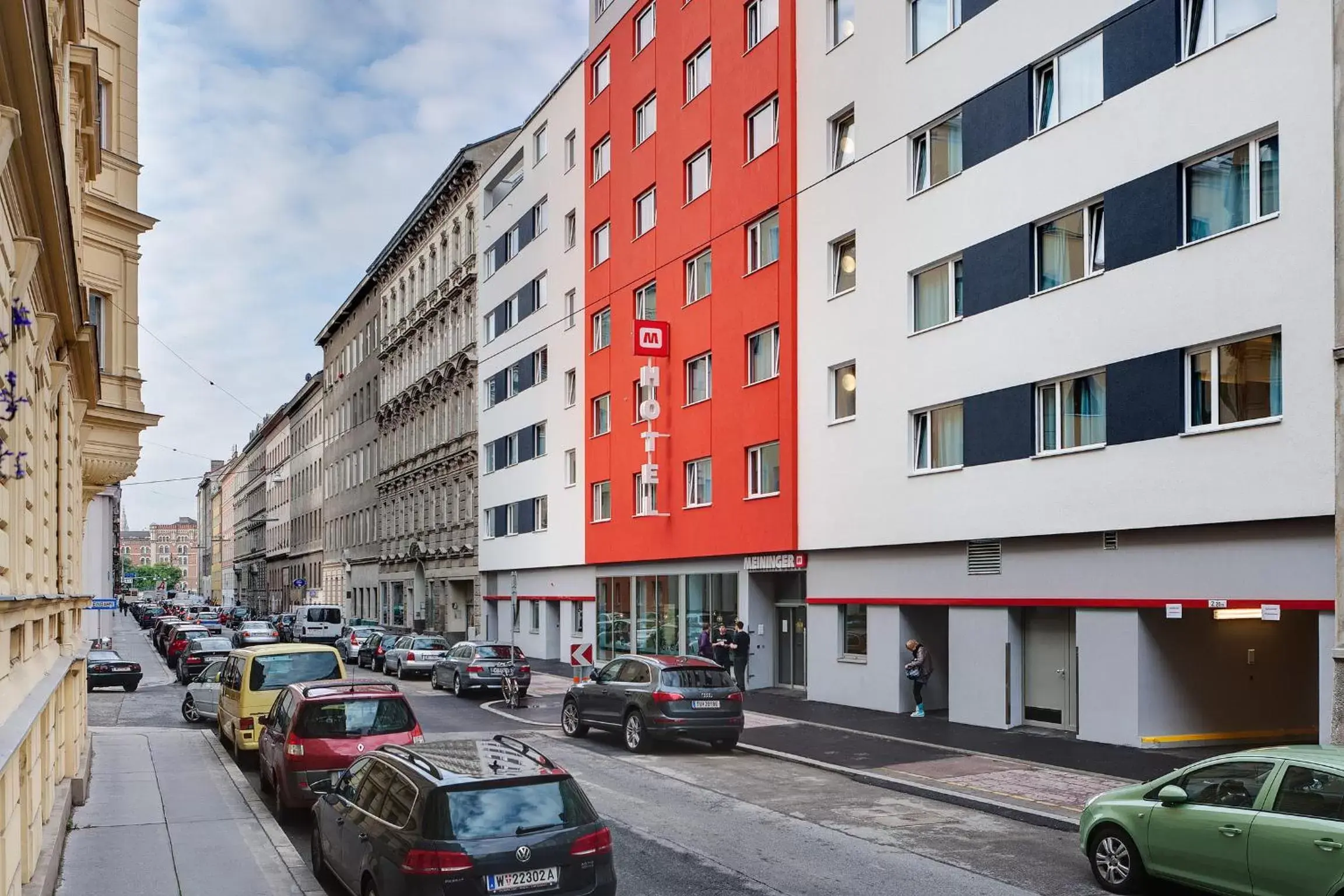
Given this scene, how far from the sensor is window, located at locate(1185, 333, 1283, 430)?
16750 millimetres

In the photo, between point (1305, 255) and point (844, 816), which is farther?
point (1305, 255)

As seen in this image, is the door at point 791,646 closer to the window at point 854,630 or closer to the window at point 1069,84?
the window at point 854,630

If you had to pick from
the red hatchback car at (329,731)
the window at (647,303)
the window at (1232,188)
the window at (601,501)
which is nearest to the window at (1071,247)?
the window at (1232,188)

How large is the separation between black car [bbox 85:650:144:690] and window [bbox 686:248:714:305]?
19214 mm

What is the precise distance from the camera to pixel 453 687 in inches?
1259

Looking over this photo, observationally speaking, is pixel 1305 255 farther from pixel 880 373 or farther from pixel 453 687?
pixel 453 687

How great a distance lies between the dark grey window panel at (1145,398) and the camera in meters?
18.1

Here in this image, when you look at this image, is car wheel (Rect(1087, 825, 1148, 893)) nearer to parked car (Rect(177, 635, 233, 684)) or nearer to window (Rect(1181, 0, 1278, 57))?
window (Rect(1181, 0, 1278, 57))

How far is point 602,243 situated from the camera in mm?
40594

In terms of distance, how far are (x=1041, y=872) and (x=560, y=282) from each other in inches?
1340

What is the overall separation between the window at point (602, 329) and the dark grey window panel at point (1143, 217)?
2169 cm

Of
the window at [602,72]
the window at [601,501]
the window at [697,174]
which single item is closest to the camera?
the window at [697,174]

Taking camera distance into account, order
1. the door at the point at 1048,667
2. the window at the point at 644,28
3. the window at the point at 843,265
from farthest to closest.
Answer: the window at the point at 644,28 < the window at the point at 843,265 < the door at the point at 1048,667

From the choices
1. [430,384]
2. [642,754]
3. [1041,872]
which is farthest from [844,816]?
[430,384]
